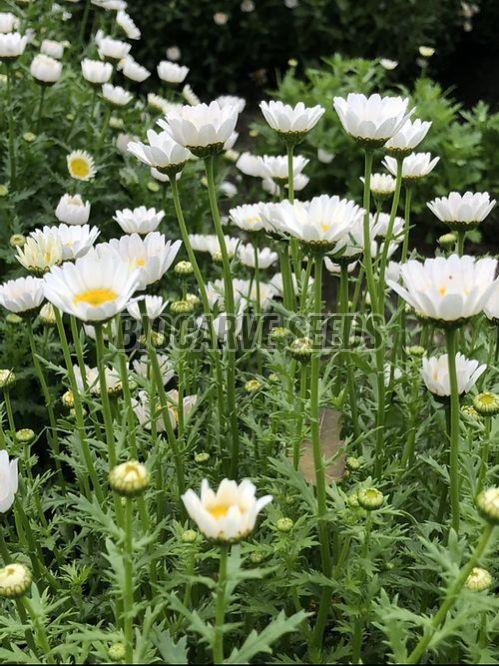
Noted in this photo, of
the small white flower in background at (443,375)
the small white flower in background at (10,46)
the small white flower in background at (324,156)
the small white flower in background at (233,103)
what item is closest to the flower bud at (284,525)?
the small white flower in background at (443,375)

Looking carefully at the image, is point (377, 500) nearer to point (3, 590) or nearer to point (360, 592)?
point (360, 592)

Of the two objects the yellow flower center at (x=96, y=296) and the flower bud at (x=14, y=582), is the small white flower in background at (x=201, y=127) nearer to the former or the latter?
the yellow flower center at (x=96, y=296)

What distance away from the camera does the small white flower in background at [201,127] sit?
1.73m

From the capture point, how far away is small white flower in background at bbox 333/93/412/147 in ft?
5.69

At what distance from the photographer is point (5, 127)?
11.5 feet

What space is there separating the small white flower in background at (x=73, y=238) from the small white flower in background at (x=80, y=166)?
4.41ft

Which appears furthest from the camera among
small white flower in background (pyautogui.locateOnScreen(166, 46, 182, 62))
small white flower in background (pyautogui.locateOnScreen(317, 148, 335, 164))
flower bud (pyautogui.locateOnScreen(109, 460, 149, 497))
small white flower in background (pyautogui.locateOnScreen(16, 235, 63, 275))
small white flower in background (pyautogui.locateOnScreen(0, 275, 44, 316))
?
small white flower in background (pyautogui.locateOnScreen(166, 46, 182, 62))

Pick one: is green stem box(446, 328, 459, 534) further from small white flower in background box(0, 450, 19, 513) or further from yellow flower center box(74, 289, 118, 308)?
small white flower in background box(0, 450, 19, 513)

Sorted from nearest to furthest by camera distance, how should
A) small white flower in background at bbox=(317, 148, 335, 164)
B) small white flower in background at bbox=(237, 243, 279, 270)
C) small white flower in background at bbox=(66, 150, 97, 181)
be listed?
small white flower in background at bbox=(237, 243, 279, 270)
small white flower in background at bbox=(66, 150, 97, 181)
small white flower in background at bbox=(317, 148, 335, 164)

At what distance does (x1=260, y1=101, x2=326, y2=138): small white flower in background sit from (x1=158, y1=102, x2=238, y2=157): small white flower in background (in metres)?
0.16

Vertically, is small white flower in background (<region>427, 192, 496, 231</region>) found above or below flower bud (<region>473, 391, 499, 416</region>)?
above

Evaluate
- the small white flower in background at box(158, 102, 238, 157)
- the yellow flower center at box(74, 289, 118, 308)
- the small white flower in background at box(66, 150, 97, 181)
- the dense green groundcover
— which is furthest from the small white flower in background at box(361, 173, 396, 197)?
the small white flower in background at box(66, 150, 97, 181)

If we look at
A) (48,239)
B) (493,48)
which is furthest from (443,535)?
(493,48)

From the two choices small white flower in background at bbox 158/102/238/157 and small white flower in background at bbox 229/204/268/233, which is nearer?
small white flower in background at bbox 158/102/238/157
